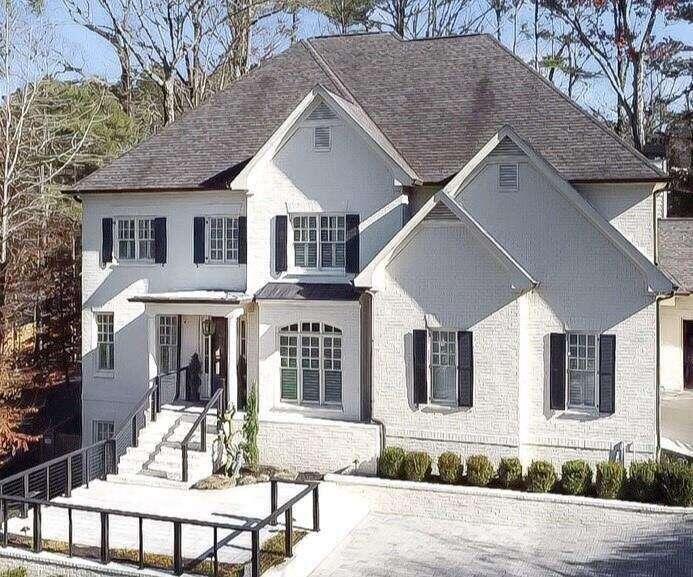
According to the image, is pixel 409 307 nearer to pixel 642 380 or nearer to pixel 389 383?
pixel 389 383

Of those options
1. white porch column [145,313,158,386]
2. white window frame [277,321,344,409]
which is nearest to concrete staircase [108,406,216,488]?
white porch column [145,313,158,386]

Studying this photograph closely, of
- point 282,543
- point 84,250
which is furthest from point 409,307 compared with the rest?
point 84,250

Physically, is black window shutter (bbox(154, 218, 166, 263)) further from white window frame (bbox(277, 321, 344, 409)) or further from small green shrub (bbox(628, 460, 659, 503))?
small green shrub (bbox(628, 460, 659, 503))

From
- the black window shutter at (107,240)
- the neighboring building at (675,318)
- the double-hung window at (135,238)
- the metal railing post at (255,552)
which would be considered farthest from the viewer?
the neighboring building at (675,318)

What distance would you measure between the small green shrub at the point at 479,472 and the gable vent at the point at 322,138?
331 inches

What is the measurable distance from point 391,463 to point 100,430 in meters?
9.50

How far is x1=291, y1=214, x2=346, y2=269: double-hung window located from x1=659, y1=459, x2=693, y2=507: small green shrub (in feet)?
29.4

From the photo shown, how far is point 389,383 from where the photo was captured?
1898 cm

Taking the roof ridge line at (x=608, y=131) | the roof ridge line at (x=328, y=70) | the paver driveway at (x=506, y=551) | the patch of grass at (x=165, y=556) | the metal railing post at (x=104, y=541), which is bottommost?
the paver driveway at (x=506, y=551)

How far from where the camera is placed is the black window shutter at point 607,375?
18.0m

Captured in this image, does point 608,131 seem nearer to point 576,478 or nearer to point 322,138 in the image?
point 322,138

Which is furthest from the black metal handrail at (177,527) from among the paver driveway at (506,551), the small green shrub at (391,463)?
the small green shrub at (391,463)

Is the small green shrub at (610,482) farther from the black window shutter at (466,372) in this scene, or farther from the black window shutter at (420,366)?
the black window shutter at (420,366)

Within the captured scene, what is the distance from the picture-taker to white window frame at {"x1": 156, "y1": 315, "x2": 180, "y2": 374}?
22359mm
